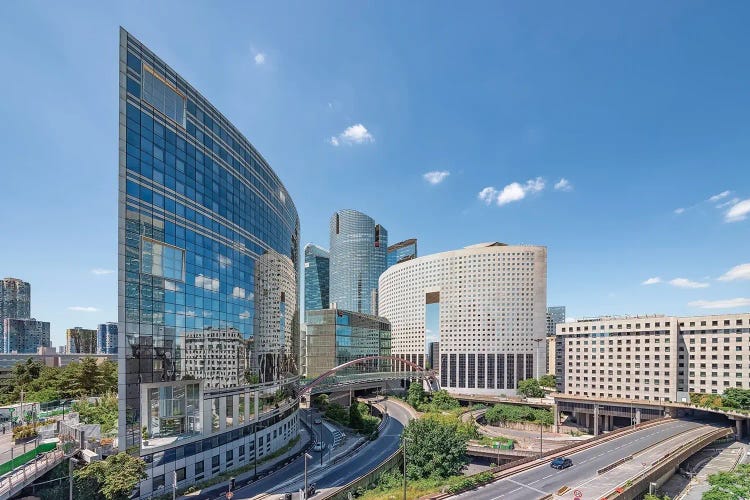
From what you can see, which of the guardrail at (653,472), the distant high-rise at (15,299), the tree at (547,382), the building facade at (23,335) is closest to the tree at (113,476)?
the guardrail at (653,472)

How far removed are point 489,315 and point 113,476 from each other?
4892 inches

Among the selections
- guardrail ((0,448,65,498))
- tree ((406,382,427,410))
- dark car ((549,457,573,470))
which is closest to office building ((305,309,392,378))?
tree ((406,382,427,410))

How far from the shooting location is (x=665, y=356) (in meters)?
88.9

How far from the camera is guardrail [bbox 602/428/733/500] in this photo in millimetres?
38562

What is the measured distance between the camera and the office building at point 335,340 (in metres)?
106

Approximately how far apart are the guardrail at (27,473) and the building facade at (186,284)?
5202 millimetres

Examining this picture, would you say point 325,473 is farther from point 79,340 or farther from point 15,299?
point 15,299

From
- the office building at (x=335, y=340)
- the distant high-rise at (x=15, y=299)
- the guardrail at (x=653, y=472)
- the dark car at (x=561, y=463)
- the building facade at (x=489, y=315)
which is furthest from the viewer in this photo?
the distant high-rise at (x=15, y=299)

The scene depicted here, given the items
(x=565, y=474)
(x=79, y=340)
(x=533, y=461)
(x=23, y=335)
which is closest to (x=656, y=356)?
(x=533, y=461)

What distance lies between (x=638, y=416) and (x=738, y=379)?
22042mm

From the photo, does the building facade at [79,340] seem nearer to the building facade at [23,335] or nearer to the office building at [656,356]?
the building facade at [23,335]

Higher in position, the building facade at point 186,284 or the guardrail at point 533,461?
the building facade at point 186,284

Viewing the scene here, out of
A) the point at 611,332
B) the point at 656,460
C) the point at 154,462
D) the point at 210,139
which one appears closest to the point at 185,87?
the point at 210,139

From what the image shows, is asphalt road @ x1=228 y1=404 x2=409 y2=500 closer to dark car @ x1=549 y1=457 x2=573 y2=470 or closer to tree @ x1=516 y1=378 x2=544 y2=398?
dark car @ x1=549 y1=457 x2=573 y2=470
